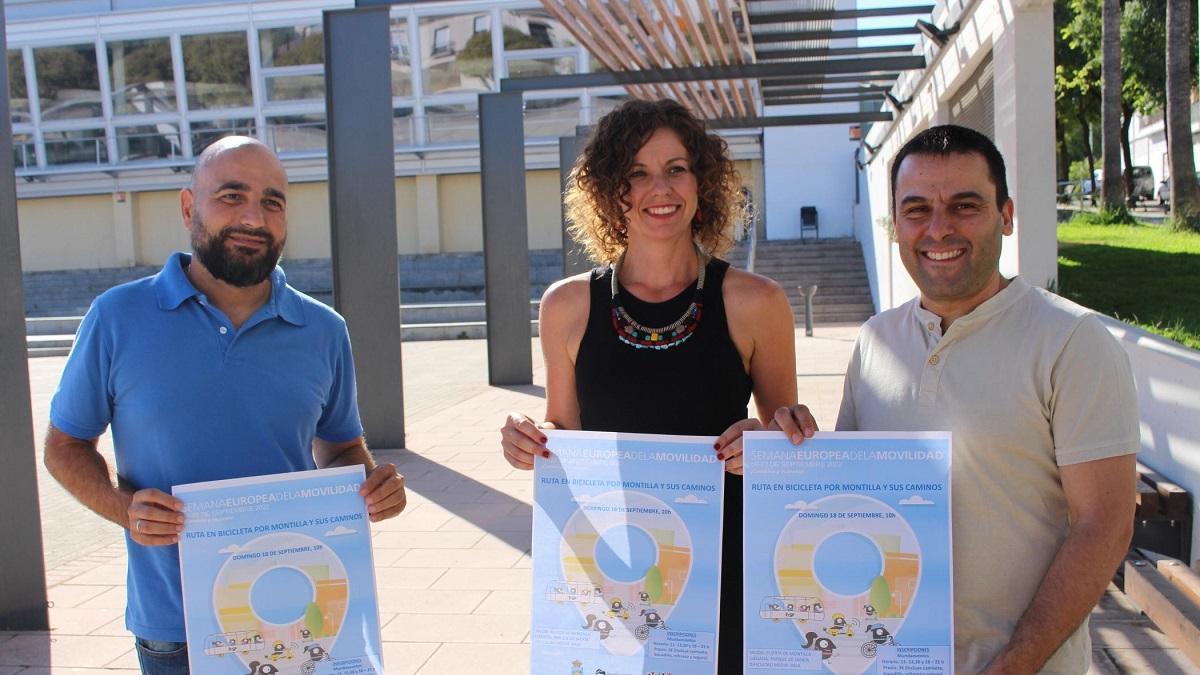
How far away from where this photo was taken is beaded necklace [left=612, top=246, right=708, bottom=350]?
2527 mm

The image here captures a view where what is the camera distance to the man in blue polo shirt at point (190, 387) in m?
2.34

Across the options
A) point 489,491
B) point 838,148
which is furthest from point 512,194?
point 838,148

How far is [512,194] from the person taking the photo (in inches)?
529

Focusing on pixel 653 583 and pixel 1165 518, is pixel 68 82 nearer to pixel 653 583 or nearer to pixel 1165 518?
pixel 1165 518

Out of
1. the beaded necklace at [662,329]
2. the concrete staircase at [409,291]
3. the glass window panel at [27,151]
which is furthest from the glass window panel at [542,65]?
the beaded necklace at [662,329]

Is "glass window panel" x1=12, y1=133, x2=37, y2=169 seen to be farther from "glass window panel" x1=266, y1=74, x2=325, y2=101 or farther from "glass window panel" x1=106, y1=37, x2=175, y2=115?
"glass window panel" x1=266, y1=74, x2=325, y2=101

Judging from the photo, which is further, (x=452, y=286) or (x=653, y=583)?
(x=452, y=286)

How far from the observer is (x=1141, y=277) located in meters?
11.2

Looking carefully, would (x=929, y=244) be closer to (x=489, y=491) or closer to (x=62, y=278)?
(x=489, y=491)

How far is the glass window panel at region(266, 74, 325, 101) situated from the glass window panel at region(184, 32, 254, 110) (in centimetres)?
76

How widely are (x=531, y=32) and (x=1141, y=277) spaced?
926 inches

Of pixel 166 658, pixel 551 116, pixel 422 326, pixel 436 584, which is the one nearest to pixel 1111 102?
pixel 422 326

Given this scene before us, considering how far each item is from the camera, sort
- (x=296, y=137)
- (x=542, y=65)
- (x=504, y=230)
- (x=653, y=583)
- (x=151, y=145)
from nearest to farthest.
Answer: (x=653, y=583) → (x=504, y=230) → (x=542, y=65) → (x=296, y=137) → (x=151, y=145)

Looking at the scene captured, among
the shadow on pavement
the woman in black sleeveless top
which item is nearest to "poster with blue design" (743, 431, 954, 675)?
the woman in black sleeveless top
